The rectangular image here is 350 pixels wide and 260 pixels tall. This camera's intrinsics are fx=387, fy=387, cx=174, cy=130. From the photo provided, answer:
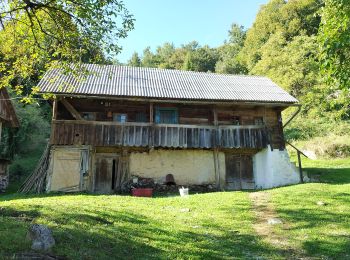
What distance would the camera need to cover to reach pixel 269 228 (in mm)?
11070

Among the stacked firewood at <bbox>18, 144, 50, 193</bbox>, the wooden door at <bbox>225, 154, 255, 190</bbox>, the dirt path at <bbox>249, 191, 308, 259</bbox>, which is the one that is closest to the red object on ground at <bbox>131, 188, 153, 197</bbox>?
the stacked firewood at <bbox>18, 144, 50, 193</bbox>

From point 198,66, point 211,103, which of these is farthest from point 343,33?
point 198,66

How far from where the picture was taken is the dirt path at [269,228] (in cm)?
884

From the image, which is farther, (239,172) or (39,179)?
(239,172)

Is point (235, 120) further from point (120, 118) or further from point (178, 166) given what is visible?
point (120, 118)

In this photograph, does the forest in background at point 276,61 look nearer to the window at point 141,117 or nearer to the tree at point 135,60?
the tree at point 135,60

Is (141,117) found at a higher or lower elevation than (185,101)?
lower

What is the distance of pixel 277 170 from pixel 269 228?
1032 centimetres

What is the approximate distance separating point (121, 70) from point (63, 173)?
8.08 metres

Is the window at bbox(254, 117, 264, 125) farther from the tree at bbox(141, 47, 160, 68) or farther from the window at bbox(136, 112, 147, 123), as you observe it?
the tree at bbox(141, 47, 160, 68)

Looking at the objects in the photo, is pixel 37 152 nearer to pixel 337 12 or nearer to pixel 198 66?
pixel 337 12

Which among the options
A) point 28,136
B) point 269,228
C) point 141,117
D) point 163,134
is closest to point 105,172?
point 141,117

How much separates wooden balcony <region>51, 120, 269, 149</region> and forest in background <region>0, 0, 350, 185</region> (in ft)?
8.60

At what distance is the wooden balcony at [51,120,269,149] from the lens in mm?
19422
